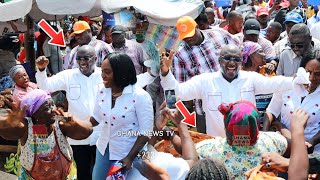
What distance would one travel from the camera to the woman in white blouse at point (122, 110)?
13.1ft

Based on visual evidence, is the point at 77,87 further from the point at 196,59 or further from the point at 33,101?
the point at 33,101

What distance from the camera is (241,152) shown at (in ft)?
11.0

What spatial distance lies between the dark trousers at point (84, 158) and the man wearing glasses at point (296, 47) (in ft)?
7.64

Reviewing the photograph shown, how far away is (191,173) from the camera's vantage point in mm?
2500

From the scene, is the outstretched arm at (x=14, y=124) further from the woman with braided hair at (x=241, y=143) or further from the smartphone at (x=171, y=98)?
the smartphone at (x=171, y=98)

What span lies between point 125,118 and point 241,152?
1.04 m

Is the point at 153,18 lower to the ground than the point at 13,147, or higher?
higher

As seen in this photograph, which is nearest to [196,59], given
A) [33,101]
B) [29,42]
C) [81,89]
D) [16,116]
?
[81,89]

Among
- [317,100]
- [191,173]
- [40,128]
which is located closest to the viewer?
[191,173]

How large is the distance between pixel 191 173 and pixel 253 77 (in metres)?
2.26

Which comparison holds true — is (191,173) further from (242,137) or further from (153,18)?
(153,18)

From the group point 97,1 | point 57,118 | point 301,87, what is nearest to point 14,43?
point 97,1

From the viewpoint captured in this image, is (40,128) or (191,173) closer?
(191,173)
